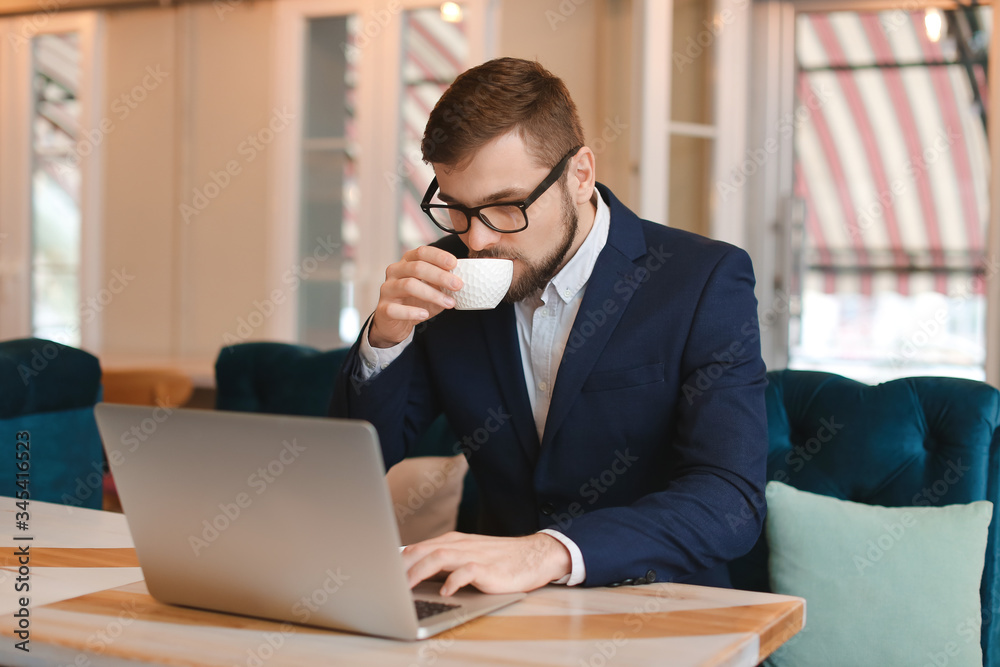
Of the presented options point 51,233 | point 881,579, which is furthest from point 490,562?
point 51,233

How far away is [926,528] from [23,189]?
4.26 meters

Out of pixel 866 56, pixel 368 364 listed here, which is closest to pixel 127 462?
pixel 368 364

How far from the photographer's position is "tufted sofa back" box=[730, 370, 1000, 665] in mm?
1477

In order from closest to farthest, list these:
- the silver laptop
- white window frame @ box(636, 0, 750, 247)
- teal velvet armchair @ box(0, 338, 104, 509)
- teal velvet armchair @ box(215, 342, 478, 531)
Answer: the silver laptop → teal velvet armchair @ box(0, 338, 104, 509) → teal velvet armchair @ box(215, 342, 478, 531) → white window frame @ box(636, 0, 750, 247)

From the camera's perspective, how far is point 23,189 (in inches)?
177

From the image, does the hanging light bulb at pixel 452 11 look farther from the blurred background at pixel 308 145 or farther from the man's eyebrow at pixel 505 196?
the man's eyebrow at pixel 505 196

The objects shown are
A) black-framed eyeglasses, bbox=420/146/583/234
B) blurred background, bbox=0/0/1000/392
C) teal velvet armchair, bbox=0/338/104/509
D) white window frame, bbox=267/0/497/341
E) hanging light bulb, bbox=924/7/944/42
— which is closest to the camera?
black-framed eyeglasses, bbox=420/146/583/234

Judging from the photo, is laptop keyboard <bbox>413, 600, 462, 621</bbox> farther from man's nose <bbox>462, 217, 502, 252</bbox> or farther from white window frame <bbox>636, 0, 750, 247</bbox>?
white window frame <bbox>636, 0, 750, 247</bbox>

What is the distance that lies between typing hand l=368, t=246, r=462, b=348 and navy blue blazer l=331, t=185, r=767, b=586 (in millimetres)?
207

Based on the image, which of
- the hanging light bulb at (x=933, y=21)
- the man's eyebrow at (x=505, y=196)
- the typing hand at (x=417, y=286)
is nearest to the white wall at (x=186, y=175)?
the hanging light bulb at (x=933, y=21)

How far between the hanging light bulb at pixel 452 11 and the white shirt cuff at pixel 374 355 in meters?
2.65

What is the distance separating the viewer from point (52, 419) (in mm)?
1957

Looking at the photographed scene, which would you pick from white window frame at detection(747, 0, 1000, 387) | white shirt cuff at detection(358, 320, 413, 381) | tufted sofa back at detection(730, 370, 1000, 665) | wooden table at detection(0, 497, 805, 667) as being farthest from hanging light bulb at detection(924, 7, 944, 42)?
wooden table at detection(0, 497, 805, 667)

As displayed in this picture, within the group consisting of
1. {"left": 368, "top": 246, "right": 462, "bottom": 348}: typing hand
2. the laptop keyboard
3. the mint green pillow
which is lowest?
the mint green pillow
